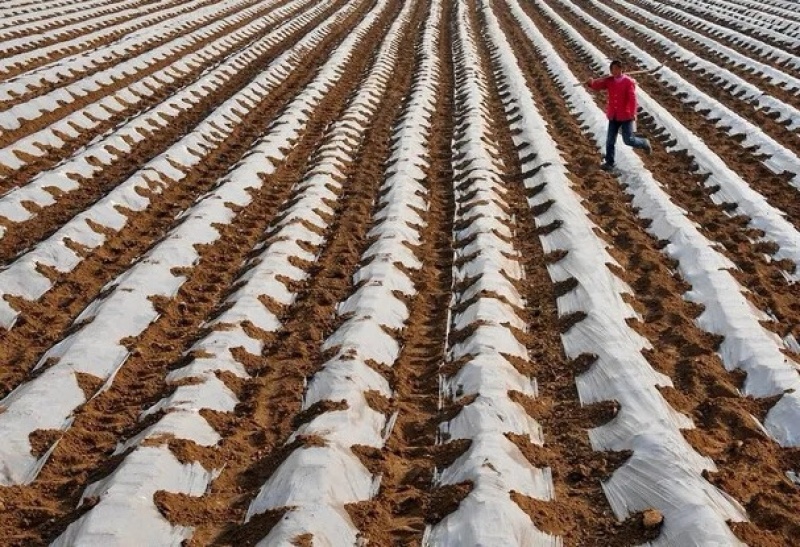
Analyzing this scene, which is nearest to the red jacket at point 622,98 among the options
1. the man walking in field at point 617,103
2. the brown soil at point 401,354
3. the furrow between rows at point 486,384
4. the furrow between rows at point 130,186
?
the man walking in field at point 617,103

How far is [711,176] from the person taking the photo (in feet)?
27.5

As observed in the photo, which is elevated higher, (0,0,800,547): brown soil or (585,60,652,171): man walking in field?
(585,60,652,171): man walking in field

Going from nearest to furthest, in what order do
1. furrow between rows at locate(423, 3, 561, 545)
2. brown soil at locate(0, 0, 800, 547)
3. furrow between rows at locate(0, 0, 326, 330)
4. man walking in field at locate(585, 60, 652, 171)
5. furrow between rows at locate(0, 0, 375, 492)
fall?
1. furrow between rows at locate(423, 3, 561, 545)
2. brown soil at locate(0, 0, 800, 547)
3. furrow between rows at locate(0, 0, 375, 492)
4. furrow between rows at locate(0, 0, 326, 330)
5. man walking in field at locate(585, 60, 652, 171)

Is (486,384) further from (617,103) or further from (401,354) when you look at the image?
(617,103)

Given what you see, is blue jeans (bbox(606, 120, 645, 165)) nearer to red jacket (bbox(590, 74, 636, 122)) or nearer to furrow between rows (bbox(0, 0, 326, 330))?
red jacket (bbox(590, 74, 636, 122))

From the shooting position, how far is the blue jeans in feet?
29.3

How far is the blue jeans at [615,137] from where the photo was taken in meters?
8.95

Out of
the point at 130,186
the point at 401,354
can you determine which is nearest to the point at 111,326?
the point at 401,354

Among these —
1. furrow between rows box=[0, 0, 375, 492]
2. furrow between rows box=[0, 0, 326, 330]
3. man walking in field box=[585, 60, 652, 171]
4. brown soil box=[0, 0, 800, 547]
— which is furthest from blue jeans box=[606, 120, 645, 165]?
furrow between rows box=[0, 0, 326, 330]

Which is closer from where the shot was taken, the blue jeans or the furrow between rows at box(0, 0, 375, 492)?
the furrow between rows at box(0, 0, 375, 492)

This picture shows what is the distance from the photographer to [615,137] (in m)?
8.95

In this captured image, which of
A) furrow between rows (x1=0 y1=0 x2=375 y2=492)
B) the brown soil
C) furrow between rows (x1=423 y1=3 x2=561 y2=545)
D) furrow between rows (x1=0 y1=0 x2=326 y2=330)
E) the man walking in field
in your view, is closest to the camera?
furrow between rows (x1=423 y1=3 x2=561 y2=545)

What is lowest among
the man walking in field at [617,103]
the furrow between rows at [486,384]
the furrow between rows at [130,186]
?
the furrow between rows at [130,186]

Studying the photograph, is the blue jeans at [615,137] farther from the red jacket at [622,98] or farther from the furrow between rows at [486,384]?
the furrow between rows at [486,384]
